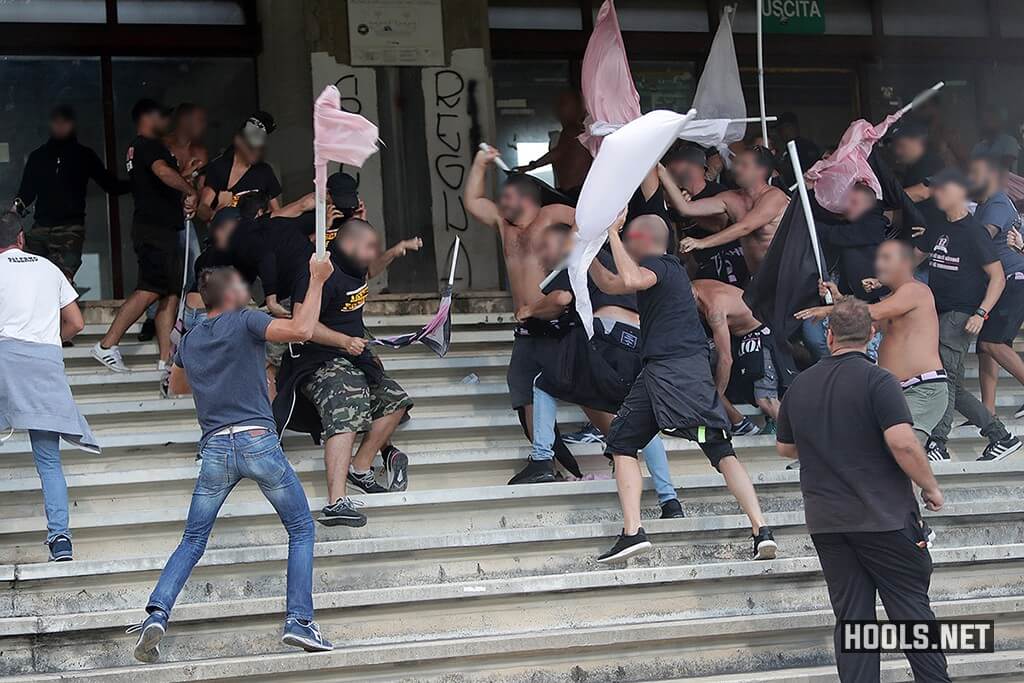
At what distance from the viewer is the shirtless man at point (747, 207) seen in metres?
9.30

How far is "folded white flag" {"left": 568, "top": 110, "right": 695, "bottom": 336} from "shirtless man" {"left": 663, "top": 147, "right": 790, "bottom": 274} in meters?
1.86

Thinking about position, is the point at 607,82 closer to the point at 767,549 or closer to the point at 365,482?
the point at 365,482

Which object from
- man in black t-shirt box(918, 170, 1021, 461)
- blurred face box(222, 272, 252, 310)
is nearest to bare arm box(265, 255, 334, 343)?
blurred face box(222, 272, 252, 310)

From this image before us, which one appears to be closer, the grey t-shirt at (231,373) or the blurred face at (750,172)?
the grey t-shirt at (231,373)

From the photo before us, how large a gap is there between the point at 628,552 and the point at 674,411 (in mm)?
755

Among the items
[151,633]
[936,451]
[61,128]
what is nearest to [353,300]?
[151,633]

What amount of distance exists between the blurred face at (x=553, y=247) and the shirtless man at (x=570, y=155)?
2.82 meters

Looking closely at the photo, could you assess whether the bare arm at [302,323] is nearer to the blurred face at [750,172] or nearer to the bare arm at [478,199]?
the bare arm at [478,199]

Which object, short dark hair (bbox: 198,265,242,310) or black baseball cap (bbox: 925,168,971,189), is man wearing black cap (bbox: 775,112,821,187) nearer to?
black baseball cap (bbox: 925,168,971,189)

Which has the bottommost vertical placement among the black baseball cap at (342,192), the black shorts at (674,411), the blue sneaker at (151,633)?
the blue sneaker at (151,633)

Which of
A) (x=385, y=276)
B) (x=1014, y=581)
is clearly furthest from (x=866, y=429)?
(x=385, y=276)

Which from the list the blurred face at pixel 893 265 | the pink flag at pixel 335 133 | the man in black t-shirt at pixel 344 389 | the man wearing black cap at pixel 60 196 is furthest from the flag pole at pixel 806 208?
the man wearing black cap at pixel 60 196

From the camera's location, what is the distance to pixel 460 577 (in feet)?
24.6

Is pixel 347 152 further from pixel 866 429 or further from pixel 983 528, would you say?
pixel 983 528
